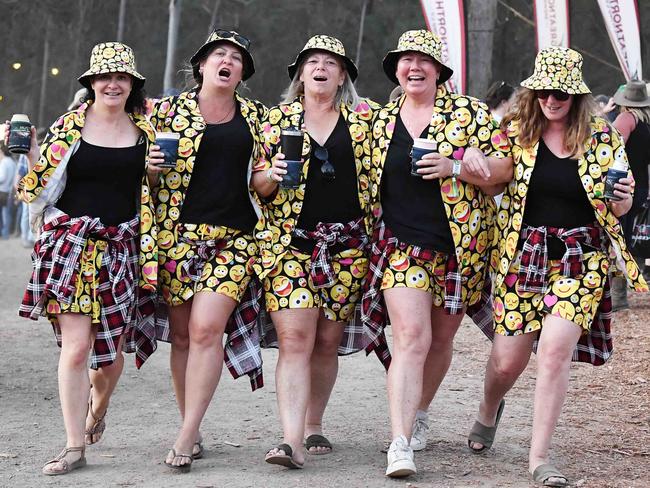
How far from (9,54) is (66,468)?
50884 millimetres

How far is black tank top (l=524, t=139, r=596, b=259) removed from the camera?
5.75m

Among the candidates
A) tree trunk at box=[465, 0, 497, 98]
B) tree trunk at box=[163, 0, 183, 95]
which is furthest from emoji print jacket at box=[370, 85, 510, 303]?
tree trunk at box=[163, 0, 183, 95]

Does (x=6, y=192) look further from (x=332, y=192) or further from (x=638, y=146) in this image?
(x=332, y=192)

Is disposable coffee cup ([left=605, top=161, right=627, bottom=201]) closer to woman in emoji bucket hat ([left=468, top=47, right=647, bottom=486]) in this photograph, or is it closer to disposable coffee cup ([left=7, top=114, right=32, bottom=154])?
woman in emoji bucket hat ([left=468, top=47, right=647, bottom=486])

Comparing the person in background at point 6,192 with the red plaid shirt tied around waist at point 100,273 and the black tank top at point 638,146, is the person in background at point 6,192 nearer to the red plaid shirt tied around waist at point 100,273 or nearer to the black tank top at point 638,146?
the black tank top at point 638,146

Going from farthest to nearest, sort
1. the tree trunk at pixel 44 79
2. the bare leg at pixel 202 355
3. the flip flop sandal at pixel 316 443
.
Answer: the tree trunk at pixel 44 79 → the flip flop sandal at pixel 316 443 → the bare leg at pixel 202 355

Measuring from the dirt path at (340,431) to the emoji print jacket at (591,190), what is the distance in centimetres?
102

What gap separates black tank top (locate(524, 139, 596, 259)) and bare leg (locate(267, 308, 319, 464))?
1249mm

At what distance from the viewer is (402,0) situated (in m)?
48.5

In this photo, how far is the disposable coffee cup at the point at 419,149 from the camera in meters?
5.64

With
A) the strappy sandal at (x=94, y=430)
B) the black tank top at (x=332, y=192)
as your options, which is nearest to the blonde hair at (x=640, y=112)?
the black tank top at (x=332, y=192)

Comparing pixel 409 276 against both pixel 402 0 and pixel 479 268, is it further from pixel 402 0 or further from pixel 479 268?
pixel 402 0

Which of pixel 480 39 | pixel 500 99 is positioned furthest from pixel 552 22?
pixel 500 99

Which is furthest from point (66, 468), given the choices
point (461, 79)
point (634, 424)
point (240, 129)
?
point (461, 79)
